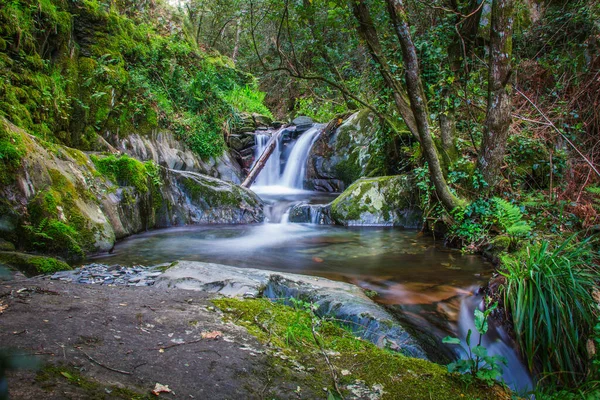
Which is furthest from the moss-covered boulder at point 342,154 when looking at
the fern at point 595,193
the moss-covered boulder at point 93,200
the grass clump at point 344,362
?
the grass clump at point 344,362

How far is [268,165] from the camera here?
13.6m

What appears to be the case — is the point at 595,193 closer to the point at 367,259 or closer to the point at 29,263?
the point at 367,259

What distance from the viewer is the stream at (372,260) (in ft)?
11.8

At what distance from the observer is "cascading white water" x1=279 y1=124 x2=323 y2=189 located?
13172 millimetres

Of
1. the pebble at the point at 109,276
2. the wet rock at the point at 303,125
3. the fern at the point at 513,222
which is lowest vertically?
the pebble at the point at 109,276

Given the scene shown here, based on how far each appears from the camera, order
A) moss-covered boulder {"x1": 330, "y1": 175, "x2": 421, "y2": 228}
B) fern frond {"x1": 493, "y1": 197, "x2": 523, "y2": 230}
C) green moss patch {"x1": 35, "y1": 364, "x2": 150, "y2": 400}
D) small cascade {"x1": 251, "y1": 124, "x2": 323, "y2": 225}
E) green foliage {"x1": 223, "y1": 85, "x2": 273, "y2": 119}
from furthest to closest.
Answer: green foliage {"x1": 223, "y1": 85, "x2": 273, "y2": 119}
small cascade {"x1": 251, "y1": 124, "x2": 323, "y2": 225}
moss-covered boulder {"x1": 330, "y1": 175, "x2": 421, "y2": 228}
fern frond {"x1": 493, "y1": 197, "x2": 523, "y2": 230}
green moss patch {"x1": 35, "y1": 364, "x2": 150, "y2": 400}

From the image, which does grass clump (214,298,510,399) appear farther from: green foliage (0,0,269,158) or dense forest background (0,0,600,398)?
green foliage (0,0,269,158)

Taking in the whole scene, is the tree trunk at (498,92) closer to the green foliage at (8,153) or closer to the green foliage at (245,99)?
the green foliage at (8,153)

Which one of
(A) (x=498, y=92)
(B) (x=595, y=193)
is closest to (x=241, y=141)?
(A) (x=498, y=92)

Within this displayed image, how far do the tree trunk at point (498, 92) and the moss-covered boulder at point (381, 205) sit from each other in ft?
7.37

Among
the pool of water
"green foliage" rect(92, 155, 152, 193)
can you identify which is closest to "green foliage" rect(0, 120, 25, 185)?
the pool of water

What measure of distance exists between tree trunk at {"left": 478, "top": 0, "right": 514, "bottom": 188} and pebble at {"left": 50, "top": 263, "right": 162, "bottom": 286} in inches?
203

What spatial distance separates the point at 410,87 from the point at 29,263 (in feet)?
17.3

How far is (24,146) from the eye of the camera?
16.1 feet
